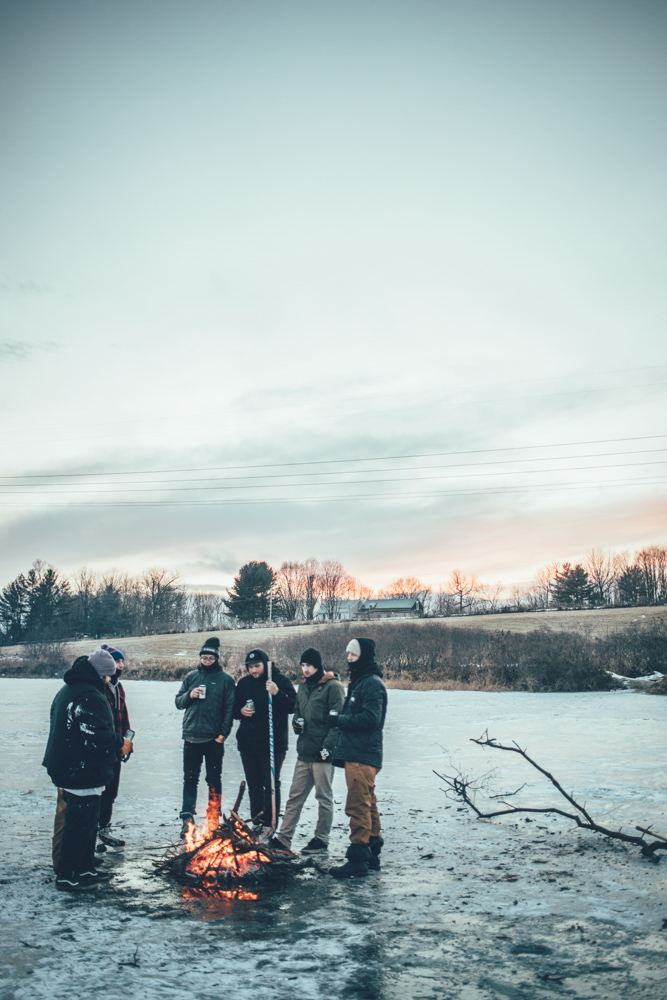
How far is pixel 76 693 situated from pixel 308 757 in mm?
2299

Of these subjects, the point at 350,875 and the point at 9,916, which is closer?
the point at 9,916

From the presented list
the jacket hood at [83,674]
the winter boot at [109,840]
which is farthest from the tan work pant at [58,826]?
the jacket hood at [83,674]

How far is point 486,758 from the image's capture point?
11930mm

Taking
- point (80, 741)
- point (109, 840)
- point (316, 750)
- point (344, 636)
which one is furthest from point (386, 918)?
point (344, 636)

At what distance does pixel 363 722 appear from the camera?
248 inches

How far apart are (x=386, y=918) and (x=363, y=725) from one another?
1629 mm

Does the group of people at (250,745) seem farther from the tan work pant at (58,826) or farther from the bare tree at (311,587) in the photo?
the bare tree at (311,587)

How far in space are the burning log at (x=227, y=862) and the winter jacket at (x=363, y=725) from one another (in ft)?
3.26

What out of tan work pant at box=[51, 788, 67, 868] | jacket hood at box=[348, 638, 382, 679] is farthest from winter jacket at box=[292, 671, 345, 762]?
tan work pant at box=[51, 788, 67, 868]

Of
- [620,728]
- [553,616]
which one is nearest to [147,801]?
[620,728]

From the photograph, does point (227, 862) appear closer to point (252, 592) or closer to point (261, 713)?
point (261, 713)

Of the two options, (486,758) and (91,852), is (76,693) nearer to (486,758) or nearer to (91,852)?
(91,852)

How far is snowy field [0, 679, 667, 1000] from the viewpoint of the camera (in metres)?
3.98

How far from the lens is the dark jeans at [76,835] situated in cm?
565
